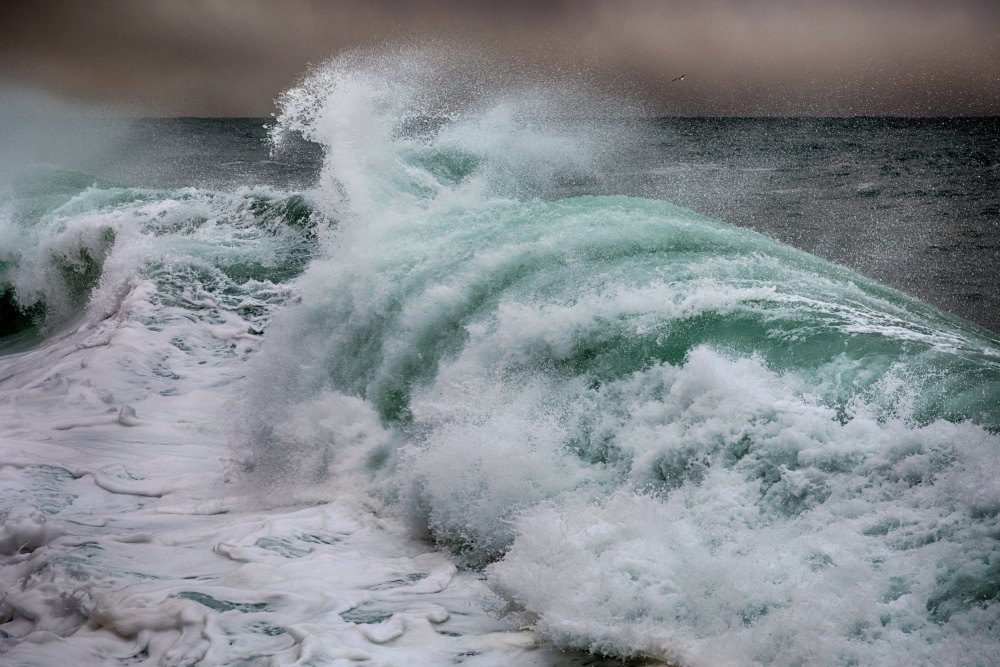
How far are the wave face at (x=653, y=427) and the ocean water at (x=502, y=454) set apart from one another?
0.01 metres

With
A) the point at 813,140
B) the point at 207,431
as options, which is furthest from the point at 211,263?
the point at 813,140

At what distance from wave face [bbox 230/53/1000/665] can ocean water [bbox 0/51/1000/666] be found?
0.01m

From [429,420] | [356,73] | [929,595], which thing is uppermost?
[356,73]

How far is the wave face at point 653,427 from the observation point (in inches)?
85.6

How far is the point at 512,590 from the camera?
8.64ft

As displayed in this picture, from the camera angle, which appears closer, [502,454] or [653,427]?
[653,427]

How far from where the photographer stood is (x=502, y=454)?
3141 millimetres

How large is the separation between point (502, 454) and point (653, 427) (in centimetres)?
62

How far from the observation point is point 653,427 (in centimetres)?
301

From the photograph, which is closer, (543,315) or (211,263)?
(543,315)

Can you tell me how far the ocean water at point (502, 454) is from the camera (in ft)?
7.44

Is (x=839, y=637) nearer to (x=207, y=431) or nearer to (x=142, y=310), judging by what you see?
(x=207, y=431)

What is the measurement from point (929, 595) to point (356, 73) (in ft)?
20.8

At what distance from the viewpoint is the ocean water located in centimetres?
227
